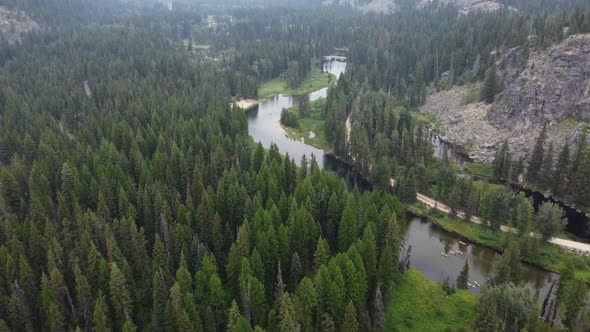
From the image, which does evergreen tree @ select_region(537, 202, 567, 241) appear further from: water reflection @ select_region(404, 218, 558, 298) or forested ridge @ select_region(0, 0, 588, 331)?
water reflection @ select_region(404, 218, 558, 298)

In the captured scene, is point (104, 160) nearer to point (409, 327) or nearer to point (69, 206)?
point (69, 206)

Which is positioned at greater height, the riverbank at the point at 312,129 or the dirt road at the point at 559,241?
the riverbank at the point at 312,129

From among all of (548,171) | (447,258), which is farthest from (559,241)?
(548,171)

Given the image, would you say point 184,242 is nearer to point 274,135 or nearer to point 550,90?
point 274,135

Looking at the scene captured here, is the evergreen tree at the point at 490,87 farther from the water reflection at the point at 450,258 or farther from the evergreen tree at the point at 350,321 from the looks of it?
the evergreen tree at the point at 350,321

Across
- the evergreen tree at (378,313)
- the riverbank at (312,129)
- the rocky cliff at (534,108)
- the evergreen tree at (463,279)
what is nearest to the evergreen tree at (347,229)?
the evergreen tree at (378,313)

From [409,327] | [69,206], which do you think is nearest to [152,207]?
[69,206]
